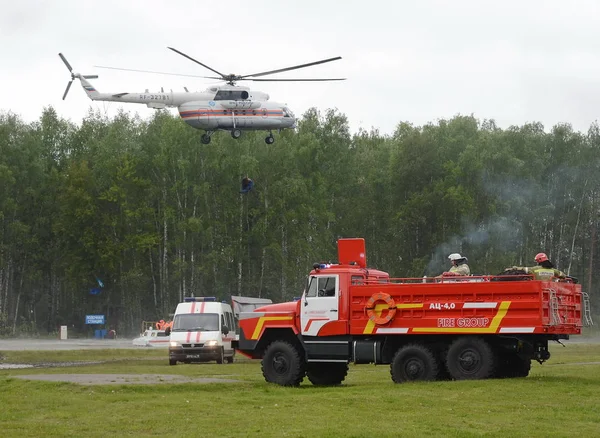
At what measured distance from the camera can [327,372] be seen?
26453 mm

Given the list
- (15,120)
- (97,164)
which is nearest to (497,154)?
(97,164)

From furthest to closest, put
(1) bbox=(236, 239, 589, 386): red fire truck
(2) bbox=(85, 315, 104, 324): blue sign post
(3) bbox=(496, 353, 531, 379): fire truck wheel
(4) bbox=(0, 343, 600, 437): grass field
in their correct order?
(2) bbox=(85, 315, 104, 324): blue sign post
(3) bbox=(496, 353, 531, 379): fire truck wheel
(1) bbox=(236, 239, 589, 386): red fire truck
(4) bbox=(0, 343, 600, 437): grass field

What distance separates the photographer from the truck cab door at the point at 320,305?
83.7ft

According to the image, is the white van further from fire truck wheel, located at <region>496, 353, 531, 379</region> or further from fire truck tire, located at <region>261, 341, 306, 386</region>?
fire truck wheel, located at <region>496, 353, 531, 379</region>

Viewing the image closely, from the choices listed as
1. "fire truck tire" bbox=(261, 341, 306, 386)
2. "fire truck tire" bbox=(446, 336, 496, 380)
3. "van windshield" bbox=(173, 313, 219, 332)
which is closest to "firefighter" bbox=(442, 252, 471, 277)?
"fire truck tire" bbox=(446, 336, 496, 380)

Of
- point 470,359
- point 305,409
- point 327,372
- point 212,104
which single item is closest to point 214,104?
point 212,104

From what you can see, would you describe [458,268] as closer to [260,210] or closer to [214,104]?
[214,104]

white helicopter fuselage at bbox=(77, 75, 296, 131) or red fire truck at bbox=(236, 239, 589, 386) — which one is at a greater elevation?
white helicopter fuselage at bbox=(77, 75, 296, 131)

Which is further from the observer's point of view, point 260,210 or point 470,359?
point 260,210

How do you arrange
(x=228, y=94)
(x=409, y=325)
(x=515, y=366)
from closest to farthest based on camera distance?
1. (x=409, y=325)
2. (x=515, y=366)
3. (x=228, y=94)

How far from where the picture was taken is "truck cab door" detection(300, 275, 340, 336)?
2550cm

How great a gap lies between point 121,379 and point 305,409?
8606 mm

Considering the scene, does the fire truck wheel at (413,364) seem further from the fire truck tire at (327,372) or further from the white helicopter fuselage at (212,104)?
the white helicopter fuselage at (212,104)

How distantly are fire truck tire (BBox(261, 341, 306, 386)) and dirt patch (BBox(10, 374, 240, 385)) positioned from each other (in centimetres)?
90
